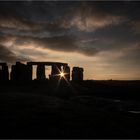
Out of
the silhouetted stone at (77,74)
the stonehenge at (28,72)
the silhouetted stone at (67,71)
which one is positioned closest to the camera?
the stonehenge at (28,72)

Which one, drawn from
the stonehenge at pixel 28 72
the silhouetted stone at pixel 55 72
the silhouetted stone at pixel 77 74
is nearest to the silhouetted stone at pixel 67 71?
the stonehenge at pixel 28 72

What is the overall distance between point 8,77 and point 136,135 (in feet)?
99.5

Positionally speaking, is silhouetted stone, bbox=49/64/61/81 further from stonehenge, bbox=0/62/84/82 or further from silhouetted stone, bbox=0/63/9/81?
silhouetted stone, bbox=0/63/9/81

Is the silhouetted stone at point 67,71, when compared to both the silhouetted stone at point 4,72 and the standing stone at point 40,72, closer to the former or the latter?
the standing stone at point 40,72

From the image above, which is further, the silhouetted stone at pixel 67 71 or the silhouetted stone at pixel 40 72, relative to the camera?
the silhouetted stone at pixel 67 71

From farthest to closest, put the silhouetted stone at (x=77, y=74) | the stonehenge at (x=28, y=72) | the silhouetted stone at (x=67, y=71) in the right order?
the silhouetted stone at (x=77, y=74), the silhouetted stone at (x=67, y=71), the stonehenge at (x=28, y=72)

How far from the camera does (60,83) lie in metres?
31.8

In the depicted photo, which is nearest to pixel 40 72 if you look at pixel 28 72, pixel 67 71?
pixel 28 72

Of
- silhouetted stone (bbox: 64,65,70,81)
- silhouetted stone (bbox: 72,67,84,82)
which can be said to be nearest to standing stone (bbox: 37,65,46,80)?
silhouetted stone (bbox: 64,65,70,81)

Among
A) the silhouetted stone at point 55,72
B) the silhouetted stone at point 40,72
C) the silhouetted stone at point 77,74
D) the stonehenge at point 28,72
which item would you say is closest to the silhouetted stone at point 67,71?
the stonehenge at point 28,72

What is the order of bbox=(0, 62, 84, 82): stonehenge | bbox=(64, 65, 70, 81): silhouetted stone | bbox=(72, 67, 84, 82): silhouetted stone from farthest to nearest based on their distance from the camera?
1. bbox=(72, 67, 84, 82): silhouetted stone
2. bbox=(64, 65, 70, 81): silhouetted stone
3. bbox=(0, 62, 84, 82): stonehenge

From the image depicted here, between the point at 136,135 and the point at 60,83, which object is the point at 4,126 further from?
the point at 60,83

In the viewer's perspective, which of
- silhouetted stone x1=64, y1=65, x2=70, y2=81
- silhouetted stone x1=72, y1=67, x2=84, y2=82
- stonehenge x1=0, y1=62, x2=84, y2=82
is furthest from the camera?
silhouetted stone x1=72, y1=67, x2=84, y2=82

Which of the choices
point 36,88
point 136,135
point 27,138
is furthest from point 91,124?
point 36,88
